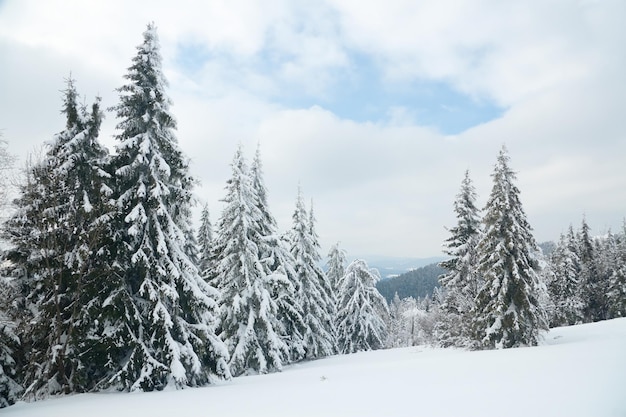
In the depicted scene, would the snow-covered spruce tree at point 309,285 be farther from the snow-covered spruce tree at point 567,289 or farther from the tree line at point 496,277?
the snow-covered spruce tree at point 567,289

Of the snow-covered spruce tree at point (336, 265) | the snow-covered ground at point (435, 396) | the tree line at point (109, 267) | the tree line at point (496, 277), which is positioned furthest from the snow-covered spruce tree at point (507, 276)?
the snow-covered spruce tree at point (336, 265)

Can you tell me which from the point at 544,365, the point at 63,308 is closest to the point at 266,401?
the point at 544,365

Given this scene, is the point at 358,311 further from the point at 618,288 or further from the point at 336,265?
the point at 618,288

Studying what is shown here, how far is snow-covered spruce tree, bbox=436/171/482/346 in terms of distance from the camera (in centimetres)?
2758

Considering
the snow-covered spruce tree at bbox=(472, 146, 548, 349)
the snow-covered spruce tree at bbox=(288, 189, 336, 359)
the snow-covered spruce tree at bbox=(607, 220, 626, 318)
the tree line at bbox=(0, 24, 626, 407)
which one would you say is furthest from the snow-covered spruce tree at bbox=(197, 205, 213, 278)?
the snow-covered spruce tree at bbox=(607, 220, 626, 318)

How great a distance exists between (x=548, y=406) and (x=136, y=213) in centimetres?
1272

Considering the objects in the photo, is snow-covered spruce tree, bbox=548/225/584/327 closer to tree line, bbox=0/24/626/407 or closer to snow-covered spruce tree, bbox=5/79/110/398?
tree line, bbox=0/24/626/407

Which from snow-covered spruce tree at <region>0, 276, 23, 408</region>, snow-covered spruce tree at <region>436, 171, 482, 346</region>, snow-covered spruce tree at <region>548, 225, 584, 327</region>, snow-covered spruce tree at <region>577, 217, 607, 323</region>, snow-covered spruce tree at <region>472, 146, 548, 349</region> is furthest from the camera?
snow-covered spruce tree at <region>577, 217, 607, 323</region>

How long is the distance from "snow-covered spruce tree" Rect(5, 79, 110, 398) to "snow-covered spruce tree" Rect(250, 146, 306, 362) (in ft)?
35.4

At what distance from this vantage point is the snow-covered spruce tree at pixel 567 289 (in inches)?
1811

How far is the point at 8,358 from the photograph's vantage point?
43.2 feet

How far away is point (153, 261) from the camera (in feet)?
44.9

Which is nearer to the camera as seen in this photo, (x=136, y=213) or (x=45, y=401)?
(x=45, y=401)

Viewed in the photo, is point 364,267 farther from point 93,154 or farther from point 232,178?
point 93,154
